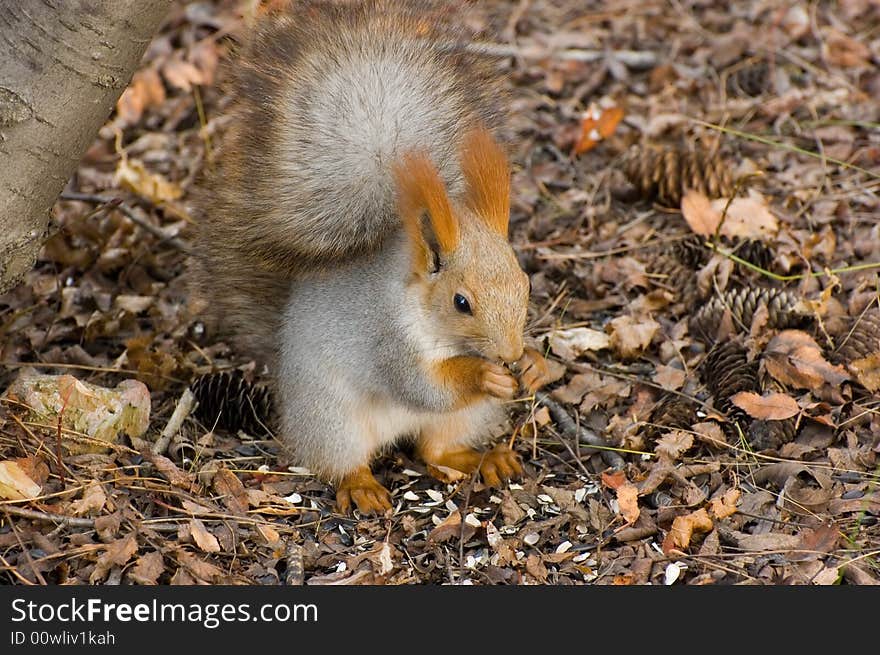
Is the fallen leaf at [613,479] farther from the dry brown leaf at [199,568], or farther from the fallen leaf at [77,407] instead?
the fallen leaf at [77,407]

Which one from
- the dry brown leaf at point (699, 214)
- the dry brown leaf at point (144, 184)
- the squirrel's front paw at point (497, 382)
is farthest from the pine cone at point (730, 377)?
the dry brown leaf at point (144, 184)

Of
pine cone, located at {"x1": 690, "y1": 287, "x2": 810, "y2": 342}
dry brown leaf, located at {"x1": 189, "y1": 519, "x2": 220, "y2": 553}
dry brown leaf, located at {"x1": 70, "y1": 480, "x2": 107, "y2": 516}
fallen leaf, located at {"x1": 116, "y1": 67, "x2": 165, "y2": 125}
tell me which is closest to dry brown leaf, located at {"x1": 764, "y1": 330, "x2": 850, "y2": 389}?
pine cone, located at {"x1": 690, "y1": 287, "x2": 810, "y2": 342}

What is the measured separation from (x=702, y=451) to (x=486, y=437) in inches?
23.2

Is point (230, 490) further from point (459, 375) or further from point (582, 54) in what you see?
point (582, 54)

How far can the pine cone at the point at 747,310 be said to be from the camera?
307cm

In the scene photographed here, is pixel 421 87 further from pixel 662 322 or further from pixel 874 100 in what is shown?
pixel 874 100

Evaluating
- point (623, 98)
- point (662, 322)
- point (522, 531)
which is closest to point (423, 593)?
point (522, 531)

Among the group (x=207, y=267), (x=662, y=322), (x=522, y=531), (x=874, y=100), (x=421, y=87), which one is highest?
(x=421, y=87)

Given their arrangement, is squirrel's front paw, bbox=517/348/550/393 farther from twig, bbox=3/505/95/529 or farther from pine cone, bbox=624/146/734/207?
pine cone, bbox=624/146/734/207

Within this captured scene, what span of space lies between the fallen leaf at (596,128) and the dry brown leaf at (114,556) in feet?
7.87

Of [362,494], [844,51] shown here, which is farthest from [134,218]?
[844,51]

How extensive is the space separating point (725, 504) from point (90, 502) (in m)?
1.50

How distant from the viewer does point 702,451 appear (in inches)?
109

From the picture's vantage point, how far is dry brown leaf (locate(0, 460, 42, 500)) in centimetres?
242
